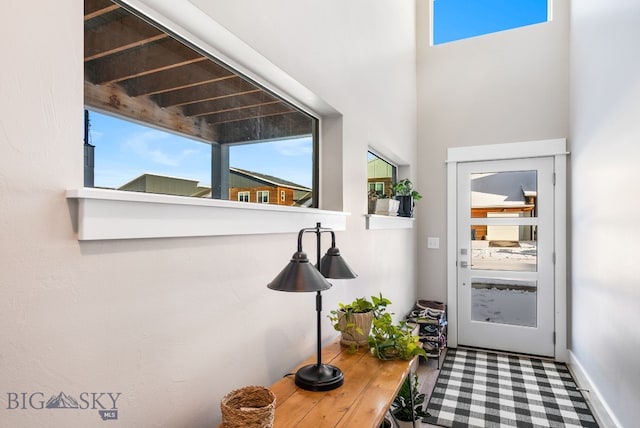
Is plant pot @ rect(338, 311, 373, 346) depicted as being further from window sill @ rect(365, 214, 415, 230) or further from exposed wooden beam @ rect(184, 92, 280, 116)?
exposed wooden beam @ rect(184, 92, 280, 116)

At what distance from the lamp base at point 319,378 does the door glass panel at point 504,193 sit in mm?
2947

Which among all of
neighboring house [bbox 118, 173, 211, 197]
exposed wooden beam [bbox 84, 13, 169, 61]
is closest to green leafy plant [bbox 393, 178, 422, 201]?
neighboring house [bbox 118, 173, 211, 197]

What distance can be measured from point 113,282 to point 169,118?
54 cm

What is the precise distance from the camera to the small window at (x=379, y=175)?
9.24 feet

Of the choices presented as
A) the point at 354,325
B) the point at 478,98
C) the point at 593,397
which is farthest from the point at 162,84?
the point at 478,98

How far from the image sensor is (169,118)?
1144mm

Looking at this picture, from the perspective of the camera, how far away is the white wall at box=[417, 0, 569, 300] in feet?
11.5

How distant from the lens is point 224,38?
4.02 feet

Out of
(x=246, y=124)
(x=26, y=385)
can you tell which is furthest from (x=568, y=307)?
(x=26, y=385)

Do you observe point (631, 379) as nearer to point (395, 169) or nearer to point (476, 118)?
point (395, 169)

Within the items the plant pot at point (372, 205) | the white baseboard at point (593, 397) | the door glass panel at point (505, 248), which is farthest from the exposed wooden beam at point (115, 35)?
the door glass panel at point (505, 248)

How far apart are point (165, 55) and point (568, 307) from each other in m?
3.81

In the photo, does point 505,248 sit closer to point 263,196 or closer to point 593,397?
point 593,397

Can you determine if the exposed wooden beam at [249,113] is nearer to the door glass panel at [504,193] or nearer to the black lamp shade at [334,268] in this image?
the black lamp shade at [334,268]
